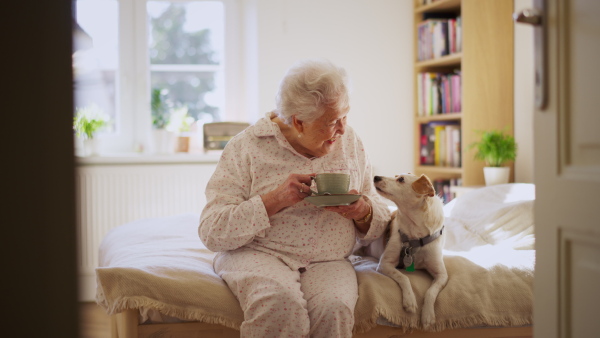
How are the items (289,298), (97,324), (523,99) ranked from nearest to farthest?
(289,298) < (97,324) < (523,99)

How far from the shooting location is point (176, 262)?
1.79 metres

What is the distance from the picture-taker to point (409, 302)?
5.36 ft

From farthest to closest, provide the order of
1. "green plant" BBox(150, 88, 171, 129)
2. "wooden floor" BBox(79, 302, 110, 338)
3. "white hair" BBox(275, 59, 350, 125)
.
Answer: "green plant" BBox(150, 88, 171, 129) → "wooden floor" BBox(79, 302, 110, 338) → "white hair" BBox(275, 59, 350, 125)

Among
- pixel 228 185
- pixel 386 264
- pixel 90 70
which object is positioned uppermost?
pixel 90 70

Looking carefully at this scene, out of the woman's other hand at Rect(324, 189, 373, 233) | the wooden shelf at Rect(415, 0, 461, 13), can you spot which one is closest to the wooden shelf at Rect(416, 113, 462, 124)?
the wooden shelf at Rect(415, 0, 461, 13)

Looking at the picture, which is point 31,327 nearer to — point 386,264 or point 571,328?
point 571,328

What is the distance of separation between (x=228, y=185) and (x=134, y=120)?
2.40 meters

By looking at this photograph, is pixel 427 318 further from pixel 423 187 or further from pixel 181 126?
pixel 181 126

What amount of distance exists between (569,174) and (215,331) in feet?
3.40

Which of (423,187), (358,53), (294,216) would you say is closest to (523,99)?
(358,53)

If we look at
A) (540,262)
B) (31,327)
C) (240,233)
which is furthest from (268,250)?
(31,327)

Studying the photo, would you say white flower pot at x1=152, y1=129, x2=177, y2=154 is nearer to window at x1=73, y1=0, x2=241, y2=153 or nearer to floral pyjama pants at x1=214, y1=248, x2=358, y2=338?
window at x1=73, y1=0, x2=241, y2=153

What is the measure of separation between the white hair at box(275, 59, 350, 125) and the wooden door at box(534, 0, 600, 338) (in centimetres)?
76

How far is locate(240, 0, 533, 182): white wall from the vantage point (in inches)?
146
